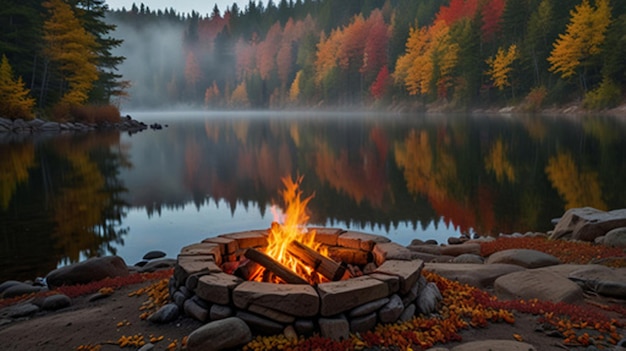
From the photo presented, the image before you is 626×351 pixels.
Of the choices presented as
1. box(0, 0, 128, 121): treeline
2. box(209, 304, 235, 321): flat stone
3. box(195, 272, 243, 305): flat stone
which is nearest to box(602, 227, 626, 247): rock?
box(195, 272, 243, 305): flat stone

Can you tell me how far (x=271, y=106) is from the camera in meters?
120

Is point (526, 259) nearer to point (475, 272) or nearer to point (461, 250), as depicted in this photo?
point (475, 272)

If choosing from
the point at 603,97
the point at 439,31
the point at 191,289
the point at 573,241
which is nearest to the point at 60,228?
the point at 191,289

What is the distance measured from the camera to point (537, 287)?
6840 millimetres

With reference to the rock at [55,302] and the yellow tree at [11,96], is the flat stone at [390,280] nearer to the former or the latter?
the rock at [55,302]

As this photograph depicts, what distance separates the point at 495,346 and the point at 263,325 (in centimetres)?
239

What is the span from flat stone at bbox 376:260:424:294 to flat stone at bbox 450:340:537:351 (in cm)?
97

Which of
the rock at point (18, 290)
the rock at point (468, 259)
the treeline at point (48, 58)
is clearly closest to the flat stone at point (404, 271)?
the rock at point (468, 259)

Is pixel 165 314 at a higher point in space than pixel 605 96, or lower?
lower

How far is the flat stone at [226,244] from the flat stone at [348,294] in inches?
90.4

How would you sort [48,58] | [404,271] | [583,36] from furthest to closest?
[583,36] < [48,58] < [404,271]

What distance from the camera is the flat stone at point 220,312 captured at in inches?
205

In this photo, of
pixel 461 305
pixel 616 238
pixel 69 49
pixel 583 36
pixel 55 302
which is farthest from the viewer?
pixel 583 36

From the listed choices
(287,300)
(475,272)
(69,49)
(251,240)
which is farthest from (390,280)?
(69,49)
